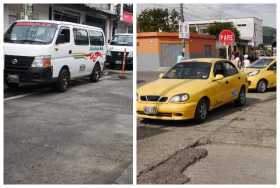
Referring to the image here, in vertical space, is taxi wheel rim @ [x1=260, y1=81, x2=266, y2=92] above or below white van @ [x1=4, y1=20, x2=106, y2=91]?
below

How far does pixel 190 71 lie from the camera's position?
6.32 metres

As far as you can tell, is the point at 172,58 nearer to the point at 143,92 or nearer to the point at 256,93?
the point at 256,93

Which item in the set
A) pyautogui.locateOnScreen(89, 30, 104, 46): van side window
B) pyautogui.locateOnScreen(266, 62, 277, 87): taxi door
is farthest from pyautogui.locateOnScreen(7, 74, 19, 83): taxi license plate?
pyautogui.locateOnScreen(266, 62, 277, 87): taxi door

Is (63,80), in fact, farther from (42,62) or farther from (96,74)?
(96,74)

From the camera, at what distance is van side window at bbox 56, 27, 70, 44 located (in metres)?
7.48

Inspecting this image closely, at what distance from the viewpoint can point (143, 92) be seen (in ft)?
18.3

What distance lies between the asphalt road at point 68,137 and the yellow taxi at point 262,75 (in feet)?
13.4

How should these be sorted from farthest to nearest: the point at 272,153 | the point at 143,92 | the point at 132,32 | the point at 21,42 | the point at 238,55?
the point at 238,55 → the point at 21,42 → the point at 143,92 → the point at 272,153 → the point at 132,32

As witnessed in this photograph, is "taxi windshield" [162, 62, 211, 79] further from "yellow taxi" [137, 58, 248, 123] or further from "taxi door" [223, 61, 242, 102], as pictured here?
"taxi door" [223, 61, 242, 102]

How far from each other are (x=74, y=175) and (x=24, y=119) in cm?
206

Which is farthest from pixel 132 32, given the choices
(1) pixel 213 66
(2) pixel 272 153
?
(1) pixel 213 66

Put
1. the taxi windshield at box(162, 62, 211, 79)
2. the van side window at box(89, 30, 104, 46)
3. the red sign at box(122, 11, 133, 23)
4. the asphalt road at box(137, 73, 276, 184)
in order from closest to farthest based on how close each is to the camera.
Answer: the red sign at box(122, 11, 133, 23) → the asphalt road at box(137, 73, 276, 184) → the taxi windshield at box(162, 62, 211, 79) → the van side window at box(89, 30, 104, 46)

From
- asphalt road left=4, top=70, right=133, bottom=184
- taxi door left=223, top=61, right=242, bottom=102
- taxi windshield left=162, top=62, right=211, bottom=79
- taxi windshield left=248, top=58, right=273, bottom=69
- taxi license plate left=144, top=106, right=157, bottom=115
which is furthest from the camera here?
taxi windshield left=248, top=58, right=273, bottom=69

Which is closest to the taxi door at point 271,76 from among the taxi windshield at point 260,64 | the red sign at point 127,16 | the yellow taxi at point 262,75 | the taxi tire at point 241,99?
the yellow taxi at point 262,75
